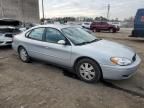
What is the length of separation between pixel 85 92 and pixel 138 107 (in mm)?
1127

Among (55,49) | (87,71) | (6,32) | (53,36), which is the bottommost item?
(87,71)

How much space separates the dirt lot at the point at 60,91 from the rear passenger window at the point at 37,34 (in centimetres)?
103

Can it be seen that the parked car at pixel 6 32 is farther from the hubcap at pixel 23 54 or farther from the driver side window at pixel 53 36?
the driver side window at pixel 53 36

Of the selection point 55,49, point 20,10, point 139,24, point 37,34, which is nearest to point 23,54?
point 37,34

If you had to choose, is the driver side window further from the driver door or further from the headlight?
the headlight

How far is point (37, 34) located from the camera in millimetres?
5461

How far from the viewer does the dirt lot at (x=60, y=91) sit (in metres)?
3.37

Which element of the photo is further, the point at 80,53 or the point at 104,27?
the point at 104,27

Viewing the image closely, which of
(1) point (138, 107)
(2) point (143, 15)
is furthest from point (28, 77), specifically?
(2) point (143, 15)

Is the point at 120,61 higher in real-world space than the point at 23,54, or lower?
higher

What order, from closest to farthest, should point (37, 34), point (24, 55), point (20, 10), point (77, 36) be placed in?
point (77, 36)
point (37, 34)
point (24, 55)
point (20, 10)

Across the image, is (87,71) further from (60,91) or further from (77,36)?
(77,36)

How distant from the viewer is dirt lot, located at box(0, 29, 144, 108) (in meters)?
3.37

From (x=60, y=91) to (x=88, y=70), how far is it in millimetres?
884
